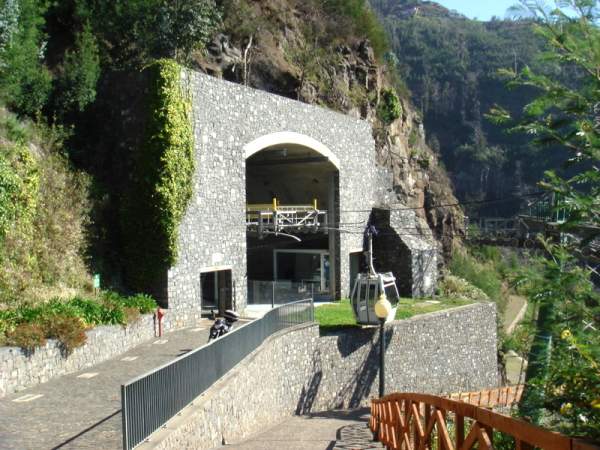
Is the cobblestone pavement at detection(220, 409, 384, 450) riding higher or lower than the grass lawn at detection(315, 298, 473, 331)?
lower

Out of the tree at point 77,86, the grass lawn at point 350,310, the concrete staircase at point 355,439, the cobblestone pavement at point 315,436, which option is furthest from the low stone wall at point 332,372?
the tree at point 77,86

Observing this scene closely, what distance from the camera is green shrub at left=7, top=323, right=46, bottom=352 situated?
9844 millimetres

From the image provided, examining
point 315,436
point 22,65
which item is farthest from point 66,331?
point 22,65

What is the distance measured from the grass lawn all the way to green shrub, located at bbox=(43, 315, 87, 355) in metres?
7.28

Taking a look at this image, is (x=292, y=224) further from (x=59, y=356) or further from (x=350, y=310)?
(x=59, y=356)

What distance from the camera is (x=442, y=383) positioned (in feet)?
62.4

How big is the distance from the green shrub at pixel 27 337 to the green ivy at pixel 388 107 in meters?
24.5

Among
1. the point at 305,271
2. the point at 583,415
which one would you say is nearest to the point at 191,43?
the point at 305,271

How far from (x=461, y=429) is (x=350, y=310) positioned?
49.5 feet

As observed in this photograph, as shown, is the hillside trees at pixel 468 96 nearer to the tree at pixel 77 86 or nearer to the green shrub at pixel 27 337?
the tree at pixel 77 86

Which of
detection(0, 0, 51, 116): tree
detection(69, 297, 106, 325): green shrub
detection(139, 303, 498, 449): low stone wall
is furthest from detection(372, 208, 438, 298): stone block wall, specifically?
detection(69, 297, 106, 325): green shrub

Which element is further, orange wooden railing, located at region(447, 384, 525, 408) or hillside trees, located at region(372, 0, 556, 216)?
hillside trees, located at region(372, 0, 556, 216)

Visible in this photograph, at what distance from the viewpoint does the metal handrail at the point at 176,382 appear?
656cm

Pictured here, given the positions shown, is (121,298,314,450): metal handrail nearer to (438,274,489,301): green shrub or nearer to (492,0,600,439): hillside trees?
(492,0,600,439): hillside trees
